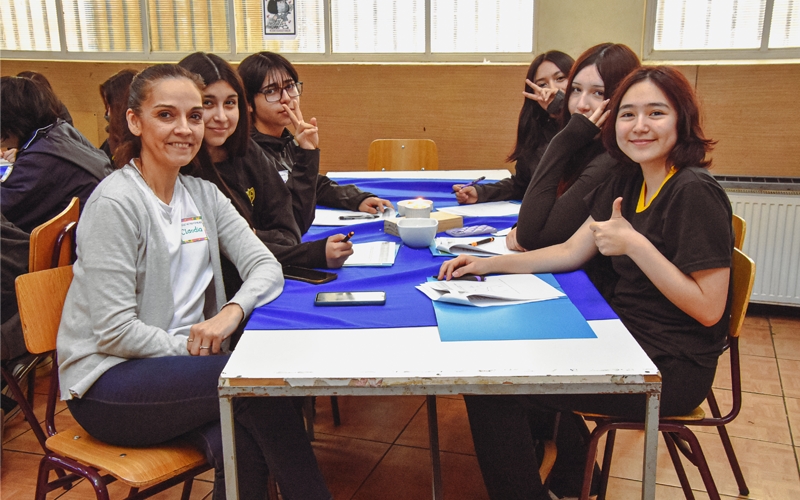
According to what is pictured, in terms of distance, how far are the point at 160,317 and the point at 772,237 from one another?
10.5 ft

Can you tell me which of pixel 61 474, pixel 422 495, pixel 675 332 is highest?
pixel 675 332

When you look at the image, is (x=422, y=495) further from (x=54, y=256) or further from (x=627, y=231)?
(x=54, y=256)

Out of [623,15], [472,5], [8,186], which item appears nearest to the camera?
[8,186]

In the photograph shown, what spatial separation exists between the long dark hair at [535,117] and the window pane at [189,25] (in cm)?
241

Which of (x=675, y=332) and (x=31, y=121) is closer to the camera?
(x=675, y=332)

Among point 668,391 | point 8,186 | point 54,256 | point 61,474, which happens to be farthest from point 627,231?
point 8,186

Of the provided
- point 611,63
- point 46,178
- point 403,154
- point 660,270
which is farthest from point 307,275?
point 403,154

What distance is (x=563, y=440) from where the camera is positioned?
1.94 m

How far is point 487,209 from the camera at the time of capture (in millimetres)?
2674

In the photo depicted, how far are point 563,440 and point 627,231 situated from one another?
0.75 m

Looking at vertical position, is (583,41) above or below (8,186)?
above

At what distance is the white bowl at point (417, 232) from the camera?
201 centimetres

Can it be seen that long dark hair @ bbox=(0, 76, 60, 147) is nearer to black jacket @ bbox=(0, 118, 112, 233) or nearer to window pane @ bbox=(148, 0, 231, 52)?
black jacket @ bbox=(0, 118, 112, 233)

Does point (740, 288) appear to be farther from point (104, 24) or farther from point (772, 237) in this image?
point (104, 24)
